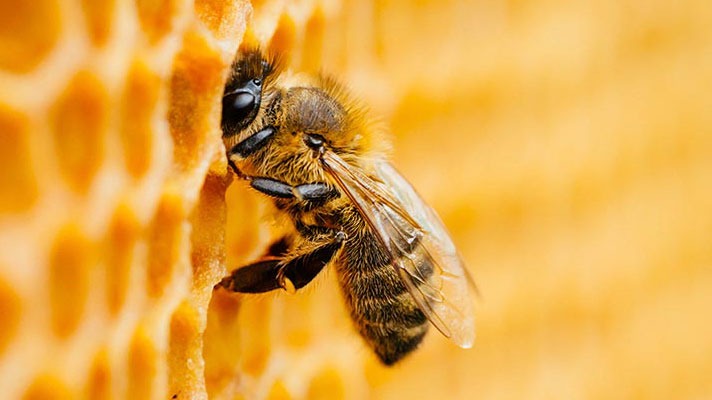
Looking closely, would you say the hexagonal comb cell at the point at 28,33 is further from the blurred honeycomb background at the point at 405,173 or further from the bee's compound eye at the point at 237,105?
the bee's compound eye at the point at 237,105

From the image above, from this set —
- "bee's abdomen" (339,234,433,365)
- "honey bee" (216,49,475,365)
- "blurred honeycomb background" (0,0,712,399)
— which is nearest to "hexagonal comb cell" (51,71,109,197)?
"blurred honeycomb background" (0,0,712,399)

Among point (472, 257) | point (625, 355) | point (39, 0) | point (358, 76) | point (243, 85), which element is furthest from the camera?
point (625, 355)

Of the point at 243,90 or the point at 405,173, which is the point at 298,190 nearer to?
the point at 243,90

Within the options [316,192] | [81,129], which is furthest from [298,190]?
[81,129]

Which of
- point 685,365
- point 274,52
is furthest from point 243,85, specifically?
point 685,365

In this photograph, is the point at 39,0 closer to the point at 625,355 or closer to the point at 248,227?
the point at 248,227

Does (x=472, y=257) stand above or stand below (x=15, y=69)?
below

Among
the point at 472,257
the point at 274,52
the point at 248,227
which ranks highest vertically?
the point at 274,52

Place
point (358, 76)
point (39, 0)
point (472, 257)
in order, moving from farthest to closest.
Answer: point (472, 257), point (358, 76), point (39, 0)
